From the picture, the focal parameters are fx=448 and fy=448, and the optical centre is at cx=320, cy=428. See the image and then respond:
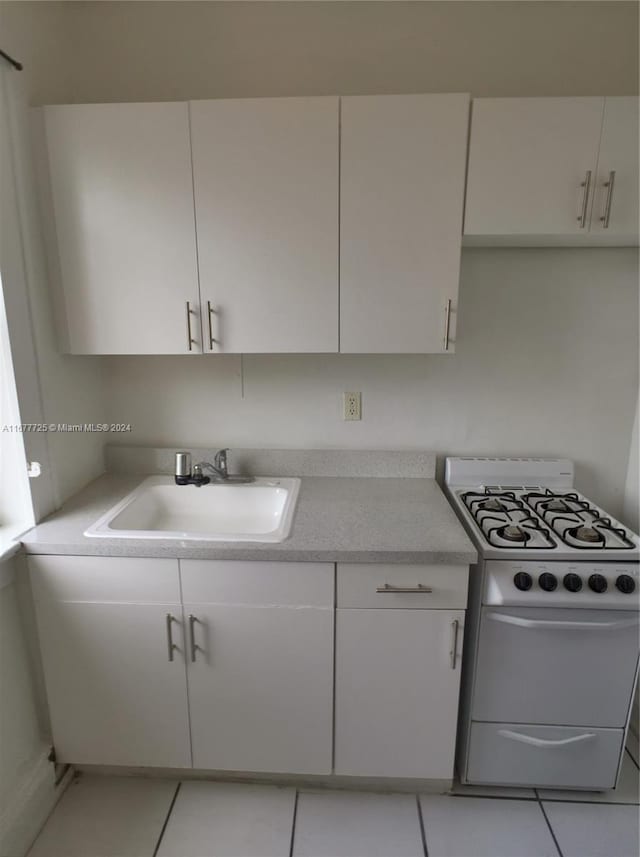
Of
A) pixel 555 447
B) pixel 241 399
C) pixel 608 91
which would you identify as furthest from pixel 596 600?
pixel 608 91

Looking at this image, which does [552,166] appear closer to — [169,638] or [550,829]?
[169,638]

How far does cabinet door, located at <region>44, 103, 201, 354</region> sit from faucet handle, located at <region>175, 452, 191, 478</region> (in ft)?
1.42

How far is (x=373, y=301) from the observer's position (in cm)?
147

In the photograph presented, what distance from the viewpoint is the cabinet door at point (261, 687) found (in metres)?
1.38

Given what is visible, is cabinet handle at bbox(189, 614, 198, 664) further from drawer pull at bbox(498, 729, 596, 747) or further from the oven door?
drawer pull at bbox(498, 729, 596, 747)

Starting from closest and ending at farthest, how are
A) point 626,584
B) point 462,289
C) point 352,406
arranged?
point 626,584, point 462,289, point 352,406

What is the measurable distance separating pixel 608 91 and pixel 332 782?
2.64 metres

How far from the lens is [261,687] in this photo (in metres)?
1.43

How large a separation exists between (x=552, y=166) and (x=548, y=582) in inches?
49.9

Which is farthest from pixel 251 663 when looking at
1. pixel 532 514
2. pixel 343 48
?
pixel 343 48

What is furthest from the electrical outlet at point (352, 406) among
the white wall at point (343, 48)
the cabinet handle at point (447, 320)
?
the white wall at point (343, 48)

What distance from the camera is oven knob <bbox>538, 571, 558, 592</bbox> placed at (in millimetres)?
1319

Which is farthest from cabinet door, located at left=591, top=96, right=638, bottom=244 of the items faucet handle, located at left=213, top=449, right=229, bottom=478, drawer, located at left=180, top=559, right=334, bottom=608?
faucet handle, located at left=213, top=449, right=229, bottom=478

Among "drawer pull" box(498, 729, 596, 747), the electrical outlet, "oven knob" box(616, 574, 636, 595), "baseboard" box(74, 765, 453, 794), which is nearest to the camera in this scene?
"oven knob" box(616, 574, 636, 595)
